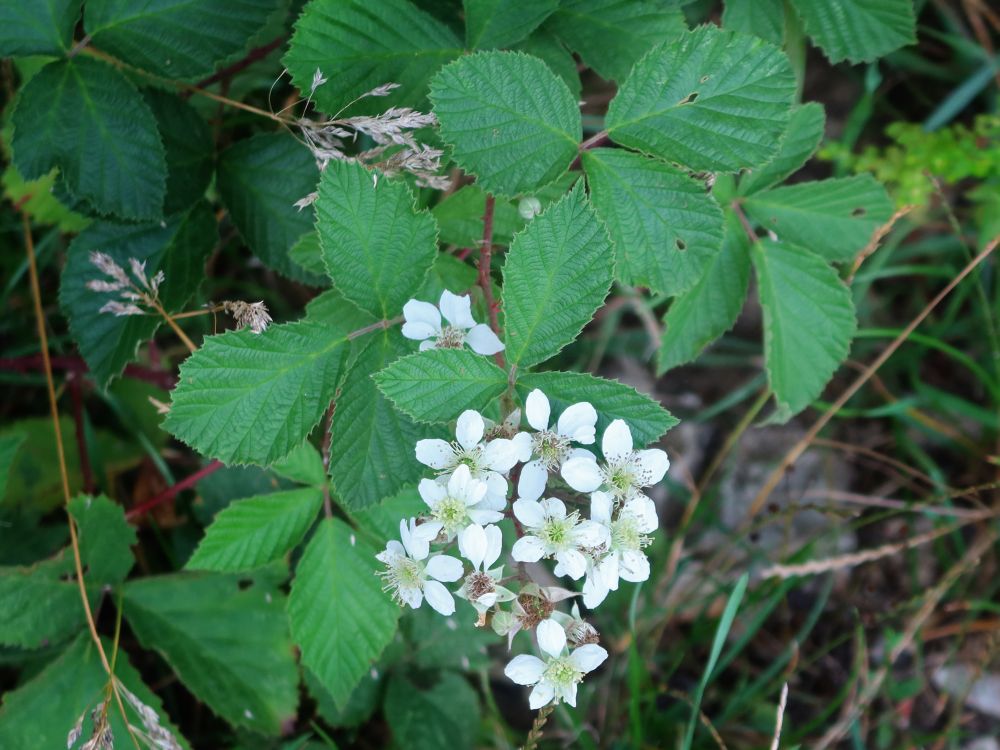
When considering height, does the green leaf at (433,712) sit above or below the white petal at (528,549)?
below

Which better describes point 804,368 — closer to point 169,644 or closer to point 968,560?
point 968,560

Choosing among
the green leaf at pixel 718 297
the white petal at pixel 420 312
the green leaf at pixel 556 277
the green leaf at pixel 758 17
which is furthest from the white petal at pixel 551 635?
the green leaf at pixel 758 17

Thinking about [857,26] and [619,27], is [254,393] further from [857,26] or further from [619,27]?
[857,26]

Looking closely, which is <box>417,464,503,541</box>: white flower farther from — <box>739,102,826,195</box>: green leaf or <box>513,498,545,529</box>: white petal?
<box>739,102,826,195</box>: green leaf

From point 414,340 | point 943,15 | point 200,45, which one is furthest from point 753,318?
point 200,45

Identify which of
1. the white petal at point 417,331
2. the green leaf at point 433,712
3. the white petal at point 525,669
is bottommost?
the green leaf at point 433,712

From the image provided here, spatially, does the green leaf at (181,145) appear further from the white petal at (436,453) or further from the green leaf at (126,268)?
the white petal at (436,453)

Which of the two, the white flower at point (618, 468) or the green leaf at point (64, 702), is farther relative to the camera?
the green leaf at point (64, 702)

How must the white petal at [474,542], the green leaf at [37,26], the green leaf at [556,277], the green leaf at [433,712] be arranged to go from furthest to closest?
the green leaf at [433,712] → the green leaf at [37,26] → the green leaf at [556,277] → the white petal at [474,542]
